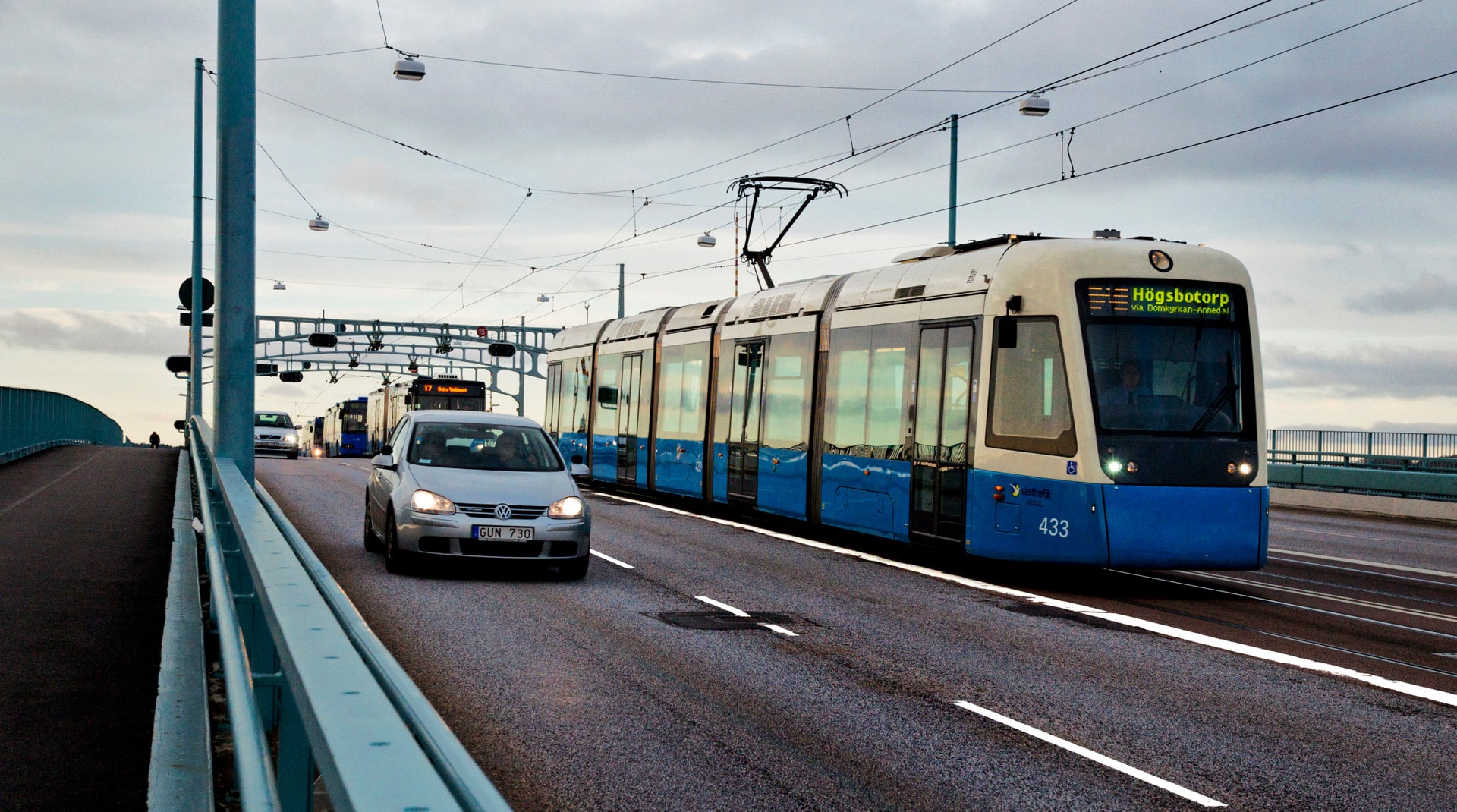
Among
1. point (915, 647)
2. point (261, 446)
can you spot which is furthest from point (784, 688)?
point (261, 446)

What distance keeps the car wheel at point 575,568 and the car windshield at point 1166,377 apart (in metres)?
4.99

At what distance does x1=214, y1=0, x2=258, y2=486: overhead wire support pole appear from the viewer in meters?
11.7

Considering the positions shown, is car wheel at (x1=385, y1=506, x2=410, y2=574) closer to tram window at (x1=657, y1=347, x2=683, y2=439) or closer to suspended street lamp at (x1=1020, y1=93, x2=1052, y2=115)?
tram window at (x1=657, y1=347, x2=683, y2=439)

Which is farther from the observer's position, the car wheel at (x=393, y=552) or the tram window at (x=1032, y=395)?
the tram window at (x=1032, y=395)

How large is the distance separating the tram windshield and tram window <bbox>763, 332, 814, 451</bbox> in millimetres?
5758

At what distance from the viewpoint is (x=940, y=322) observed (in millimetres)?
14828

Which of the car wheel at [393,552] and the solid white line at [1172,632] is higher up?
the car wheel at [393,552]

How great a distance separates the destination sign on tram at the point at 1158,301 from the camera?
13.1m

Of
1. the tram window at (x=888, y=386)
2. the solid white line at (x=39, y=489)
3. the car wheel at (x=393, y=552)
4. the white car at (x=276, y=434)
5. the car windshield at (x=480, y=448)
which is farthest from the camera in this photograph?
the white car at (x=276, y=434)

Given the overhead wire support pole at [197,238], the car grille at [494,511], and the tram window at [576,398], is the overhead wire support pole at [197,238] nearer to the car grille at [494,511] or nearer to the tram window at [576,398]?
the tram window at [576,398]

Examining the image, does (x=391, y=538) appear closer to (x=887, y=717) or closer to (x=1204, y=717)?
(x=887, y=717)

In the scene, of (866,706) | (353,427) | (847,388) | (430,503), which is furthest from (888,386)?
(353,427)

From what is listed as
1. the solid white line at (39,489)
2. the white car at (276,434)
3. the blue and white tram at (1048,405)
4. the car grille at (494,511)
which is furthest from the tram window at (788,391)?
the white car at (276,434)

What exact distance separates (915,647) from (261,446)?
40.2m
